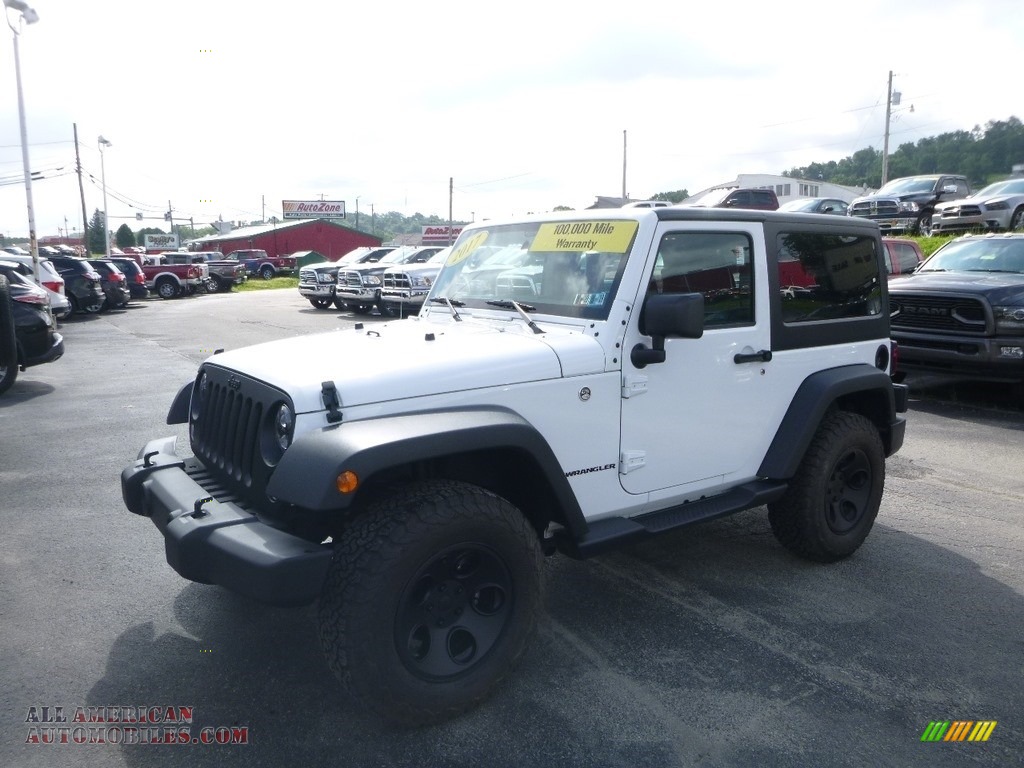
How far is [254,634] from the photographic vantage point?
147 inches

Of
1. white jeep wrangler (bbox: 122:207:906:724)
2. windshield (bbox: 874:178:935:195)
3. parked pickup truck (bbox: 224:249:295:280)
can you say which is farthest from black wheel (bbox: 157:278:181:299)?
white jeep wrangler (bbox: 122:207:906:724)

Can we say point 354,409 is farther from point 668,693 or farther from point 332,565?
point 668,693

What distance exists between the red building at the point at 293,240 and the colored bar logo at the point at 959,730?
63.9 m

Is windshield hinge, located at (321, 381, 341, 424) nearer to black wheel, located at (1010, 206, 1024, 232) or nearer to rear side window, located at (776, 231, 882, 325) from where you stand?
rear side window, located at (776, 231, 882, 325)

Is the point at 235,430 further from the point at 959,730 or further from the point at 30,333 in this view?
the point at 30,333

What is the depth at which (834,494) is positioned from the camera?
14.9ft

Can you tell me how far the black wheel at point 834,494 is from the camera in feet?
14.2

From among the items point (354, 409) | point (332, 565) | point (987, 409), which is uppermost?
point (354, 409)

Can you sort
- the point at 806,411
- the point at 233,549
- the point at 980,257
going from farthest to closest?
1. the point at 980,257
2. the point at 806,411
3. the point at 233,549

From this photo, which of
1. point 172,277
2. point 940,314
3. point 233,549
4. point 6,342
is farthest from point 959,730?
point 172,277

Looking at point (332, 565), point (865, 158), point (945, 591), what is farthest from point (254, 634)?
point (865, 158)

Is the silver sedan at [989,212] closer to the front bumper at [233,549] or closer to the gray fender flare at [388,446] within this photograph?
the gray fender flare at [388,446]

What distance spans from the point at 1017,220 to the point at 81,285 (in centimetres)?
2312

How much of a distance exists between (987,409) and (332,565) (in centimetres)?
846
